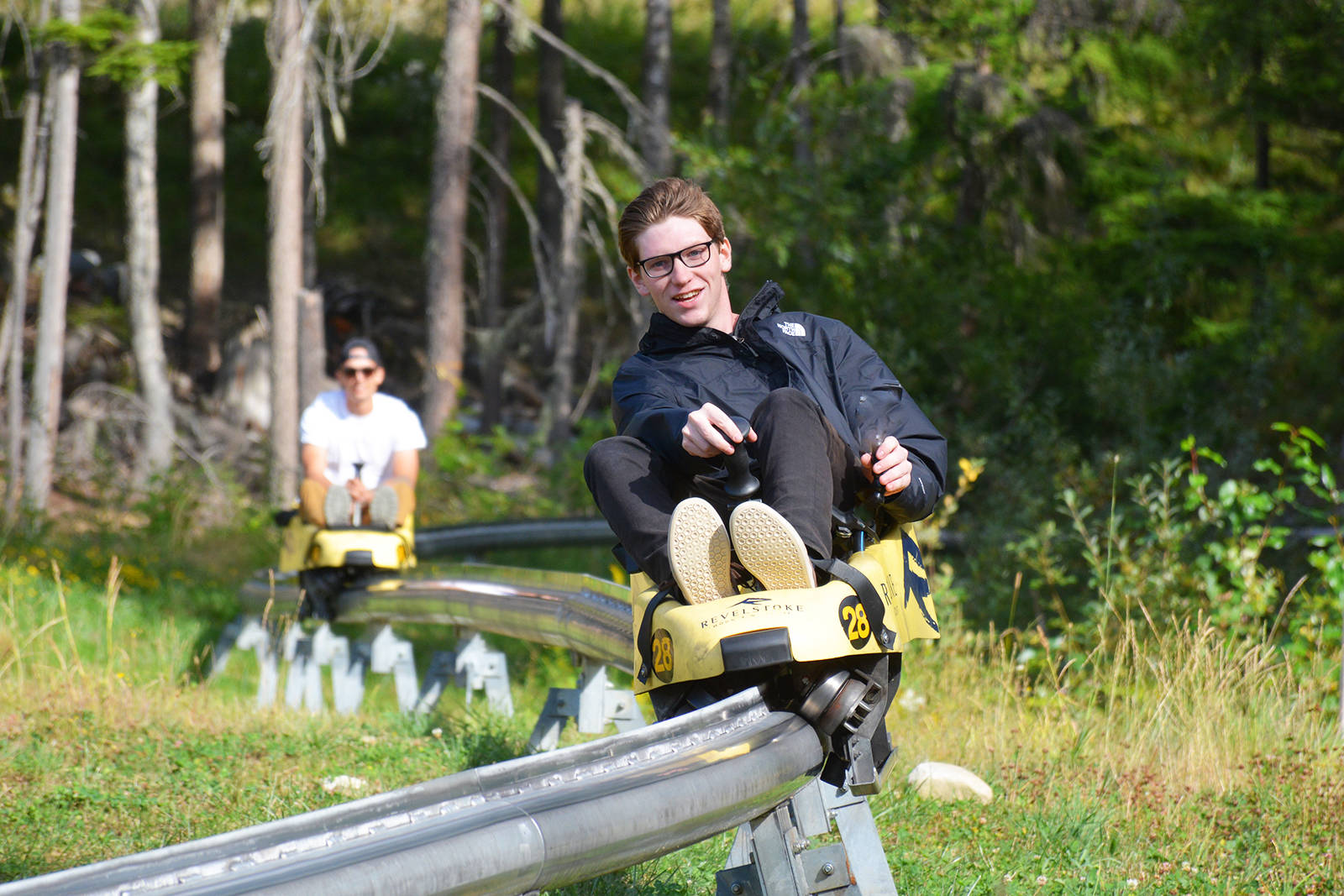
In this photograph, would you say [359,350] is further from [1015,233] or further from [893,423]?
[1015,233]

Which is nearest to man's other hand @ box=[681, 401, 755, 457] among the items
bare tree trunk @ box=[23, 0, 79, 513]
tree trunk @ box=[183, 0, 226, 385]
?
bare tree trunk @ box=[23, 0, 79, 513]

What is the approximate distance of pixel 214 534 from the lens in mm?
10766

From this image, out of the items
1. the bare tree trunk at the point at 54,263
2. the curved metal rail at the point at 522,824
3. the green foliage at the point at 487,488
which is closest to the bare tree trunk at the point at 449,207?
the green foliage at the point at 487,488

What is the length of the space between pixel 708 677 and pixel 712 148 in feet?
30.1

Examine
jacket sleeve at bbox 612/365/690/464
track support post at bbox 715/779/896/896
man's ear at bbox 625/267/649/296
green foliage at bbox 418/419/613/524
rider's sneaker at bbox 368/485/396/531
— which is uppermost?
man's ear at bbox 625/267/649/296

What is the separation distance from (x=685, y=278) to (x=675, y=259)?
0.05 meters

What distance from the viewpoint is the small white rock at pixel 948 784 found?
12.1 ft

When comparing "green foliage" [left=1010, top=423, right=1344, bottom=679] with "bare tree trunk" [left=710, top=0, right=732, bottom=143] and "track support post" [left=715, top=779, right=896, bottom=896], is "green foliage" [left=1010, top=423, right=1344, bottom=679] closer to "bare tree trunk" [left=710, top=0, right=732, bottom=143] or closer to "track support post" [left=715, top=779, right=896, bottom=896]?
"track support post" [left=715, top=779, right=896, bottom=896]

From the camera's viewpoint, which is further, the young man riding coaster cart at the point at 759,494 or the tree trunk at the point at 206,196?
the tree trunk at the point at 206,196

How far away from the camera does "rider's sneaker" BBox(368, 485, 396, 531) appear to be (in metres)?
6.31

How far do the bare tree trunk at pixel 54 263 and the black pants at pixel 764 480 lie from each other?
9412 mm

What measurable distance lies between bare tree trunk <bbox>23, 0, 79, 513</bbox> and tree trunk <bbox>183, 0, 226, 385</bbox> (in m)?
4.11

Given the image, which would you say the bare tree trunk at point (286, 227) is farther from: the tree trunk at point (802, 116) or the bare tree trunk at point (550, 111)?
the bare tree trunk at point (550, 111)

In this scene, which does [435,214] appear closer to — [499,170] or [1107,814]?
[499,170]
